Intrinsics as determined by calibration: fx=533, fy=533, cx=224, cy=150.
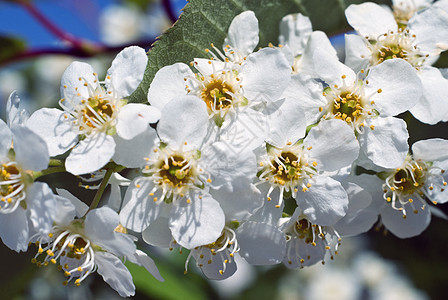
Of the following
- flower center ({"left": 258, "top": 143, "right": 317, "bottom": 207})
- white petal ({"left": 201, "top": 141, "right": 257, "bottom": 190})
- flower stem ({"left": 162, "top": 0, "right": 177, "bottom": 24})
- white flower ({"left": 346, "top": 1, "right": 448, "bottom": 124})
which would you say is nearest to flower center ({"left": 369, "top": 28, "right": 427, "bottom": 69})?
white flower ({"left": 346, "top": 1, "right": 448, "bottom": 124})

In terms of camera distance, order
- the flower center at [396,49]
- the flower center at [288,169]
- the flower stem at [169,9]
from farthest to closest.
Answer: the flower stem at [169,9]
the flower center at [396,49]
the flower center at [288,169]

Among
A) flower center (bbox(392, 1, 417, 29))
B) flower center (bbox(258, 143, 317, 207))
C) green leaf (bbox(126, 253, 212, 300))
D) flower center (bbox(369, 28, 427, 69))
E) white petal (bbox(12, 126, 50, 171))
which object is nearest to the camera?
white petal (bbox(12, 126, 50, 171))

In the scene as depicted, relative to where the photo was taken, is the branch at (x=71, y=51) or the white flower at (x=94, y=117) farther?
the branch at (x=71, y=51)

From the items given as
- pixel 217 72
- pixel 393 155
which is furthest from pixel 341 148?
pixel 217 72

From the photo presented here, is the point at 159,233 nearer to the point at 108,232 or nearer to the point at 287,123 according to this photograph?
the point at 108,232

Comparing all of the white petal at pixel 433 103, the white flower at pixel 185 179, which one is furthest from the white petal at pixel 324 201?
the white petal at pixel 433 103

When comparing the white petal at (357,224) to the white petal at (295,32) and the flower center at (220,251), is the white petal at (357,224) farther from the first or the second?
the white petal at (295,32)

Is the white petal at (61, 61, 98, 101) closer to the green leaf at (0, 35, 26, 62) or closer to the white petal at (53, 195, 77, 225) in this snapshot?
the white petal at (53, 195, 77, 225)

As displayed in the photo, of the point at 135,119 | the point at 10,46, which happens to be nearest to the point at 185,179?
the point at 135,119
